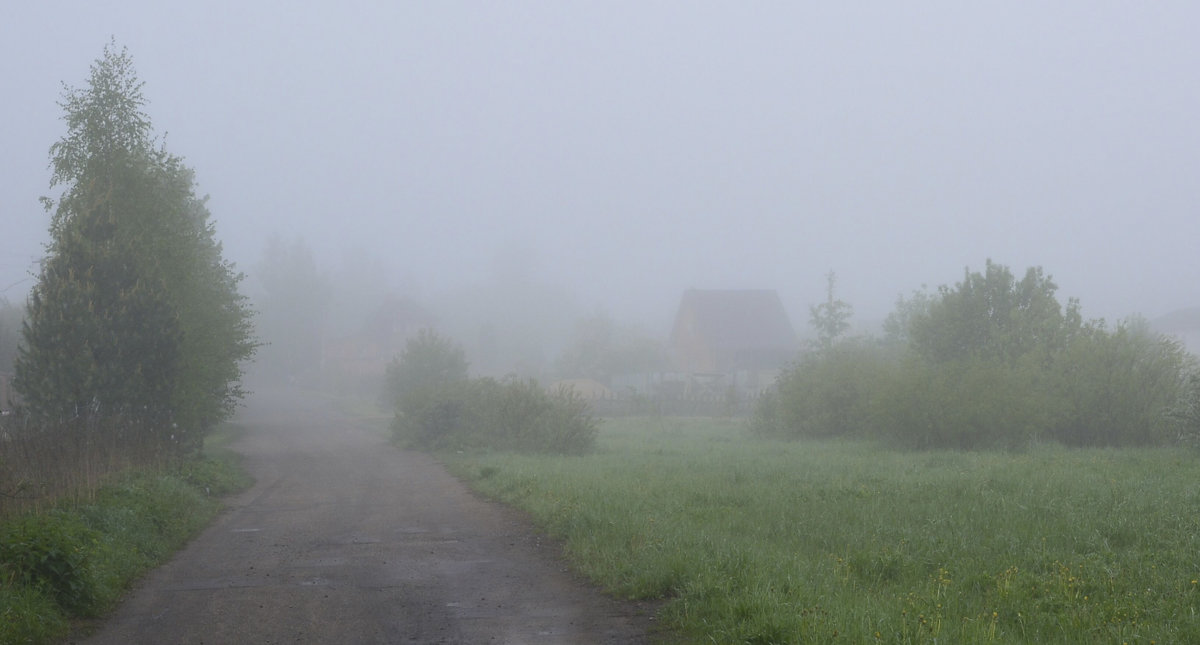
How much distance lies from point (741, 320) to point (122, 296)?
209ft

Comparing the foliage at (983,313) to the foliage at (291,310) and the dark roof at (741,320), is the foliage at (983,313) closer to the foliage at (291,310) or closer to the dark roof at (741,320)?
the dark roof at (741,320)

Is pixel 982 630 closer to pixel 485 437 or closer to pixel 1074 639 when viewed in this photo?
pixel 1074 639

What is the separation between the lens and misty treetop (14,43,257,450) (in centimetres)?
2038

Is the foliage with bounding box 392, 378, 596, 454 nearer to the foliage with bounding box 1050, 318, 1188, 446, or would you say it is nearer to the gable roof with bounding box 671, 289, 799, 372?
the foliage with bounding box 1050, 318, 1188, 446

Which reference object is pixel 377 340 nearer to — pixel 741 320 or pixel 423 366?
pixel 741 320

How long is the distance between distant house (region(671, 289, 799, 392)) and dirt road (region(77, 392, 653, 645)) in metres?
59.6

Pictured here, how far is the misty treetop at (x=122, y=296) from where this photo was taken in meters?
20.4

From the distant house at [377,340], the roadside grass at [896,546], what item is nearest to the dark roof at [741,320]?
the distant house at [377,340]

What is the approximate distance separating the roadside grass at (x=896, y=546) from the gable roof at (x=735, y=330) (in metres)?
58.4

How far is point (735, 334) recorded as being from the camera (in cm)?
7938

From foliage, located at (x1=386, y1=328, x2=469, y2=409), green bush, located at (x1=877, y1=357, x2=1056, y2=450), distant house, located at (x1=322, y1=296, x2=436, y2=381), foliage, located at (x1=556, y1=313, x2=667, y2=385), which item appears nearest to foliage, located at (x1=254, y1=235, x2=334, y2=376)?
distant house, located at (x1=322, y1=296, x2=436, y2=381)

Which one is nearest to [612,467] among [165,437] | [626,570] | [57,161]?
[165,437]

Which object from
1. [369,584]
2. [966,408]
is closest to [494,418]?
[966,408]

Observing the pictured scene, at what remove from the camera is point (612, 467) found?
2117 centimetres
